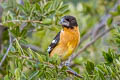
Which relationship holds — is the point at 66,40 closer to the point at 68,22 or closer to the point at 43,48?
the point at 68,22

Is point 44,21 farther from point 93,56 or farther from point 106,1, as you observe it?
point 106,1

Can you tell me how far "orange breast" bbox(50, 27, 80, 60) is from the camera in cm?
390

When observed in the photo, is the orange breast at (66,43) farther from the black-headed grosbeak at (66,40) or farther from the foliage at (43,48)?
the foliage at (43,48)

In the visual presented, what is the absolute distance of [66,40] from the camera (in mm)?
3992

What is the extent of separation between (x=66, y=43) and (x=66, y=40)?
0.05 metres

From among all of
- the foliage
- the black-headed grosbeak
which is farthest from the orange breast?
the foliage

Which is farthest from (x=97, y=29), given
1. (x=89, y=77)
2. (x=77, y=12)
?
(x=89, y=77)

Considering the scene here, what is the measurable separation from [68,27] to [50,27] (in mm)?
324

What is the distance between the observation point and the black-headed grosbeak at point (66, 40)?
391cm

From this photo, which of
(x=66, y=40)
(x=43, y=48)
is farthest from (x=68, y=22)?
(x=43, y=48)

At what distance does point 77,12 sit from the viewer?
6055mm

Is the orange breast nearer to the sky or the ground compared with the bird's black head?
nearer to the ground

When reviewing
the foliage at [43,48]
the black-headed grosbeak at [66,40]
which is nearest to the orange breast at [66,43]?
the black-headed grosbeak at [66,40]

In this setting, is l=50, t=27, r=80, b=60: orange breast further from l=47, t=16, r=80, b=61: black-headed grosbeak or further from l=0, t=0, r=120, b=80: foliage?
l=0, t=0, r=120, b=80: foliage
